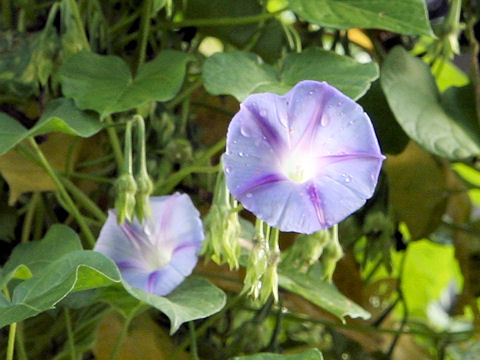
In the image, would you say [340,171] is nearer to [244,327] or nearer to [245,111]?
[245,111]

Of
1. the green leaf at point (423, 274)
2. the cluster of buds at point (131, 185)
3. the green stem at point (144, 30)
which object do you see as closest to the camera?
the cluster of buds at point (131, 185)

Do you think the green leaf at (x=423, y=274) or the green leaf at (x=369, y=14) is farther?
the green leaf at (x=423, y=274)

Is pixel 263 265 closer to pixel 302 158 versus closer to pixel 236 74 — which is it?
pixel 302 158

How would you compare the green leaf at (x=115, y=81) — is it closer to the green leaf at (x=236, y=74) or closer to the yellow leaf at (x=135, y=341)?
the green leaf at (x=236, y=74)

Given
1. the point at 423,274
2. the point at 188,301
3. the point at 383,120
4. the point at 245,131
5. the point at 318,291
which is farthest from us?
the point at 423,274

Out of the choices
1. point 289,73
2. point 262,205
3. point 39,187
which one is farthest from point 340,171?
point 39,187

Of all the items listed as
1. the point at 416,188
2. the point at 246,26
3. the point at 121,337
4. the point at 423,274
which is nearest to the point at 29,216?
the point at 121,337

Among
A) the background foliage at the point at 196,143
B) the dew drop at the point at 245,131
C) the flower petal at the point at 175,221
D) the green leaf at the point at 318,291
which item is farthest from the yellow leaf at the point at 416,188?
the dew drop at the point at 245,131
